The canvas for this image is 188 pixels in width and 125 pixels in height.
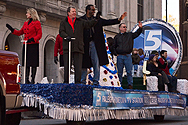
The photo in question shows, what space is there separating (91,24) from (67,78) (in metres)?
1.26

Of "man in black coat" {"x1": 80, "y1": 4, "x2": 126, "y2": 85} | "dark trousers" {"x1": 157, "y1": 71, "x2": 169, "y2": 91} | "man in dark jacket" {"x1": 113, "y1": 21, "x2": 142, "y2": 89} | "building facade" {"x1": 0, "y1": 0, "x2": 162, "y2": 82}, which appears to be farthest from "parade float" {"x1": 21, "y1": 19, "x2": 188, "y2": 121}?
"building facade" {"x1": 0, "y1": 0, "x2": 162, "y2": 82}

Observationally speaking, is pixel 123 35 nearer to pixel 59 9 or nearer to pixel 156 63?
pixel 156 63

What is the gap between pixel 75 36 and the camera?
8.83m

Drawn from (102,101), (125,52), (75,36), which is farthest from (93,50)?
(125,52)

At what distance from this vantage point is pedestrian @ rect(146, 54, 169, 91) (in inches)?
532

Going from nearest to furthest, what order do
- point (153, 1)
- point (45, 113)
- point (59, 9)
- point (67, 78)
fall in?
1. point (45, 113)
2. point (67, 78)
3. point (59, 9)
4. point (153, 1)

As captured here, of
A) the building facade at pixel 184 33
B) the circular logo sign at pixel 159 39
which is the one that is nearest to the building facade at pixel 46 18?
the circular logo sign at pixel 159 39

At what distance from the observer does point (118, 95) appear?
9156mm

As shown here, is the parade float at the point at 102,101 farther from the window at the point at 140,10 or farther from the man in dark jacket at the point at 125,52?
the window at the point at 140,10

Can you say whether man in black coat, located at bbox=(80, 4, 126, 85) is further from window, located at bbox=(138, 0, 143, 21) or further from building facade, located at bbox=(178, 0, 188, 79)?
building facade, located at bbox=(178, 0, 188, 79)

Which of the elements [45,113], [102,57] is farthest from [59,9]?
[45,113]

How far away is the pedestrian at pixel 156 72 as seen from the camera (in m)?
13.5

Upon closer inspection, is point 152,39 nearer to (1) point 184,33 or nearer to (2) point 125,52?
(2) point 125,52

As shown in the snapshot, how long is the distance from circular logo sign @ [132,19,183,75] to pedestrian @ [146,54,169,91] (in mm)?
6534
